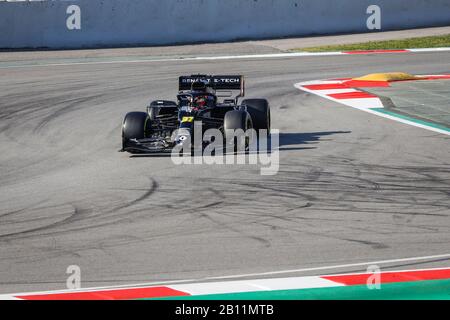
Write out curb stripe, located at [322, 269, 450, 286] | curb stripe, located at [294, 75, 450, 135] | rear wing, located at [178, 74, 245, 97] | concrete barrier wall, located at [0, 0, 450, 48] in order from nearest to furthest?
curb stripe, located at [322, 269, 450, 286] < rear wing, located at [178, 74, 245, 97] < curb stripe, located at [294, 75, 450, 135] < concrete barrier wall, located at [0, 0, 450, 48]

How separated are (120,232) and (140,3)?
857 inches

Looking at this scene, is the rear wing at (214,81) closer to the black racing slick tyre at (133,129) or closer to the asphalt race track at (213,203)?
the asphalt race track at (213,203)

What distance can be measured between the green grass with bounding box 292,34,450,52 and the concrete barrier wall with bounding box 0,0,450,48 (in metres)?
2.20

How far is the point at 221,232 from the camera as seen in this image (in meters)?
8.40

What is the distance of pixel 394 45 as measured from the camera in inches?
1123

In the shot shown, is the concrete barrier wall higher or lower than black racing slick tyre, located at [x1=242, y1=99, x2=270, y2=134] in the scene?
higher

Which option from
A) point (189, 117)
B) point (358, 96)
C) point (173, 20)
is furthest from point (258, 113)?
point (173, 20)

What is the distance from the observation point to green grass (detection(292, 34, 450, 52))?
28.1 m

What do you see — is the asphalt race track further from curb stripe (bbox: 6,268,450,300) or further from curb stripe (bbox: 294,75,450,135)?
curb stripe (bbox: 294,75,450,135)

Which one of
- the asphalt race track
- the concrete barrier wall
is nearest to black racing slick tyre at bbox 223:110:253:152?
the asphalt race track

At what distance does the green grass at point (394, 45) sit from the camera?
28.1m

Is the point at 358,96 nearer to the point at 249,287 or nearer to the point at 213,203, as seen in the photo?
the point at 213,203

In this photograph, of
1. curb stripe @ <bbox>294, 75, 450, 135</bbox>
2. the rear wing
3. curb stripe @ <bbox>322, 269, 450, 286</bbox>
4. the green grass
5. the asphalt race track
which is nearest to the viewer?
curb stripe @ <bbox>322, 269, 450, 286</bbox>

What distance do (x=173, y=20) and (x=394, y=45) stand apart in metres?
6.92
